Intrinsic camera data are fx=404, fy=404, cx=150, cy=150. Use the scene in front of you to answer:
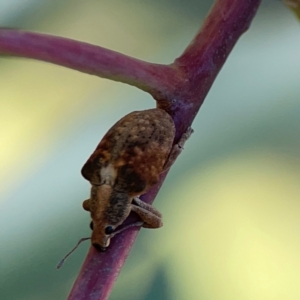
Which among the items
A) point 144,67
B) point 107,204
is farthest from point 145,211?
point 144,67

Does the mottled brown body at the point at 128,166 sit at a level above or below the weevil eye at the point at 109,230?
above

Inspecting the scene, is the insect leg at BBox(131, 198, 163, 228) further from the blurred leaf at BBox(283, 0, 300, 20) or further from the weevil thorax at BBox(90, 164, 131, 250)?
the blurred leaf at BBox(283, 0, 300, 20)

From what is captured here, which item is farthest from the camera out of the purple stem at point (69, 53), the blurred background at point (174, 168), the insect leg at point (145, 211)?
the blurred background at point (174, 168)

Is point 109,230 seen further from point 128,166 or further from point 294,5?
point 294,5

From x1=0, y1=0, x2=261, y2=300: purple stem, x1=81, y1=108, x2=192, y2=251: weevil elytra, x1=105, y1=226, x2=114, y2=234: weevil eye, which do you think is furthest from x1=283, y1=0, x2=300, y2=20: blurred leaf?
x1=105, y1=226, x2=114, y2=234: weevil eye

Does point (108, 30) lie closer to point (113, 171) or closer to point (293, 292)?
point (113, 171)

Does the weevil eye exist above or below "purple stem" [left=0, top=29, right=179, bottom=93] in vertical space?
below

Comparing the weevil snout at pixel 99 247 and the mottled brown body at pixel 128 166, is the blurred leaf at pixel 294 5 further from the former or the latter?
the weevil snout at pixel 99 247

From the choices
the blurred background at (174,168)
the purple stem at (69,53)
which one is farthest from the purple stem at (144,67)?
the blurred background at (174,168)
